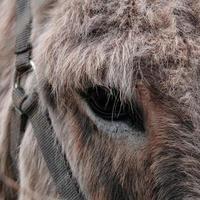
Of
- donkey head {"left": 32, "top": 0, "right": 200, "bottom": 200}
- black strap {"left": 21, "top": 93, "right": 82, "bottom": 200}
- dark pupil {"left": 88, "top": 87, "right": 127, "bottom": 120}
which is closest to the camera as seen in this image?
donkey head {"left": 32, "top": 0, "right": 200, "bottom": 200}

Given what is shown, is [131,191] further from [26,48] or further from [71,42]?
[26,48]

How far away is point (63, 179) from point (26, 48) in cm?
49

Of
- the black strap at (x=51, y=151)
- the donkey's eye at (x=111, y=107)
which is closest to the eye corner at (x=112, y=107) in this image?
the donkey's eye at (x=111, y=107)

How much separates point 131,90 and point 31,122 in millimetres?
525

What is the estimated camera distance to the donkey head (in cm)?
163

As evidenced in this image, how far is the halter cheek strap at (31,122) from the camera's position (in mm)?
1935

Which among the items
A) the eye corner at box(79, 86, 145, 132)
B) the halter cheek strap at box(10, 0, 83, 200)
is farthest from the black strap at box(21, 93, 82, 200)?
the eye corner at box(79, 86, 145, 132)

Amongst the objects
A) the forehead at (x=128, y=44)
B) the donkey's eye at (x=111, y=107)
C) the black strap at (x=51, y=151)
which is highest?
the forehead at (x=128, y=44)

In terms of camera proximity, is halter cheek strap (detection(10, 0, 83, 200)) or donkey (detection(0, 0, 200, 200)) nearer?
donkey (detection(0, 0, 200, 200))

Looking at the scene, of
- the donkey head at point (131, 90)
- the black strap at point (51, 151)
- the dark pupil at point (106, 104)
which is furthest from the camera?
the black strap at point (51, 151)

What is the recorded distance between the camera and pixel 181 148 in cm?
164

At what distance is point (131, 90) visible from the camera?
1.66 m

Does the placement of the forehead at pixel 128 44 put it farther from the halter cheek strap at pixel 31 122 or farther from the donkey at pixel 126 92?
the halter cheek strap at pixel 31 122

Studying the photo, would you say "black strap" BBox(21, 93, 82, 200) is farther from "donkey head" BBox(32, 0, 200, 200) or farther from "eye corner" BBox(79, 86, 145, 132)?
"eye corner" BBox(79, 86, 145, 132)
